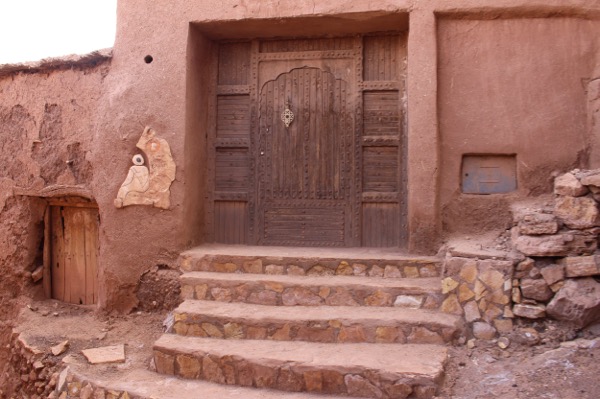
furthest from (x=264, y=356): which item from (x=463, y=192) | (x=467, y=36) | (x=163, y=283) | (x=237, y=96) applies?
(x=467, y=36)

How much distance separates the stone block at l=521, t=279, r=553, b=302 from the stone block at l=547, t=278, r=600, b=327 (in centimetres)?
6

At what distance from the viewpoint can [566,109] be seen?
4.96 meters

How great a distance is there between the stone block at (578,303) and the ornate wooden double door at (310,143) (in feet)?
6.28

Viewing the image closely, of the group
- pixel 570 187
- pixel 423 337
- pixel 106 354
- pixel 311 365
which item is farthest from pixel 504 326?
pixel 106 354

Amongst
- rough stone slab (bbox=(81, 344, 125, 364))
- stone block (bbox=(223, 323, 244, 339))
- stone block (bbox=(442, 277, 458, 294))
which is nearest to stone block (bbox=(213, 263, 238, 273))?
stone block (bbox=(223, 323, 244, 339))

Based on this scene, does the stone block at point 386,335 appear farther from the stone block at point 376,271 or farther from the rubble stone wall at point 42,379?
the rubble stone wall at point 42,379

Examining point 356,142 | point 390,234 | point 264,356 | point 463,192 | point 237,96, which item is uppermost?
point 237,96

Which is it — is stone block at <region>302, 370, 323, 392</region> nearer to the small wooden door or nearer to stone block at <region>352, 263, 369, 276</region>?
stone block at <region>352, 263, 369, 276</region>

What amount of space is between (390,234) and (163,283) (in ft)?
8.05

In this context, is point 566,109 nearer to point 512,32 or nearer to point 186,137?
point 512,32

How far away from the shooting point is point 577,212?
4.05 m

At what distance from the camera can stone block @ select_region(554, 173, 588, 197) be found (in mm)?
4055

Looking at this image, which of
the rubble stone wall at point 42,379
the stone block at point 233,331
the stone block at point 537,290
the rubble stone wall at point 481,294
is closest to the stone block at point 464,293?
the rubble stone wall at point 481,294

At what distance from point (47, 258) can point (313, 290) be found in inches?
141
